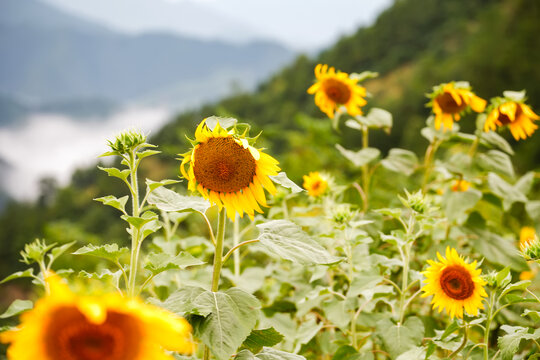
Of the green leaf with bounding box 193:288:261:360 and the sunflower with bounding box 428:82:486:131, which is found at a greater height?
the sunflower with bounding box 428:82:486:131

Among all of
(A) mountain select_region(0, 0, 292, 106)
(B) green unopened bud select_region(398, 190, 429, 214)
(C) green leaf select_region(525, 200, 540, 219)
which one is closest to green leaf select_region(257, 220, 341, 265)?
(B) green unopened bud select_region(398, 190, 429, 214)

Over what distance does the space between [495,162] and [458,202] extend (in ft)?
0.82

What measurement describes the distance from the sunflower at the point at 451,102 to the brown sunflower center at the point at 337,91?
0.30m

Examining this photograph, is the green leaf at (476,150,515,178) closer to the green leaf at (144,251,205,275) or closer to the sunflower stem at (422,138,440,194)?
the sunflower stem at (422,138,440,194)

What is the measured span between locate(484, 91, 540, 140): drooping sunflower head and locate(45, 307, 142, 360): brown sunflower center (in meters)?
1.17

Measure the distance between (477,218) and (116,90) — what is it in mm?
128600

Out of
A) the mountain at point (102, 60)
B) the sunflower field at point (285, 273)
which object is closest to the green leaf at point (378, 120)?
the sunflower field at point (285, 273)

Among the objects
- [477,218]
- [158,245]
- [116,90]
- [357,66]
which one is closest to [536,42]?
[477,218]

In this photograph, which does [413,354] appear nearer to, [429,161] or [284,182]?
[284,182]

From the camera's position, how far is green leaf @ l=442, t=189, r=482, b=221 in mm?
1136

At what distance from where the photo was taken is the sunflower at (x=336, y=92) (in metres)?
1.42

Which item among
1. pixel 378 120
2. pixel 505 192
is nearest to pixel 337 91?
pixel 378 120

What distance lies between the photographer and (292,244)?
2.37 ft

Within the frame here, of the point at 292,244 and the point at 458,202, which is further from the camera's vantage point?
the point at 458,202
